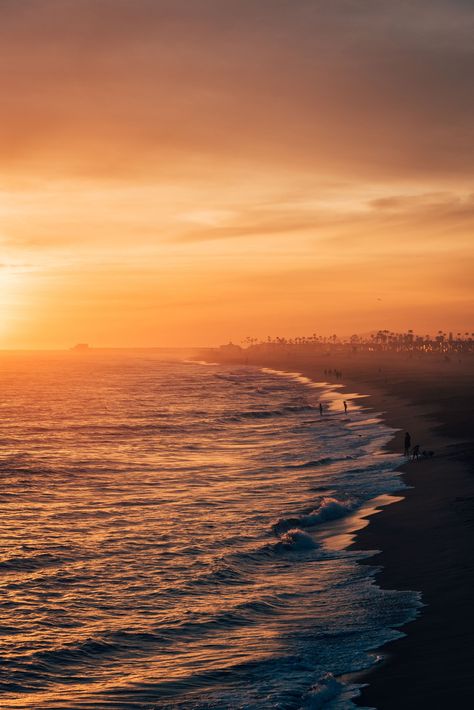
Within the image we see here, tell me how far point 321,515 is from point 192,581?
9354 millimetres

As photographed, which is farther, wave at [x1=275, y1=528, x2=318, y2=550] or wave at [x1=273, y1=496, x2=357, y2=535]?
wave at [x1=273, y1=496, x2=357, y2=535]

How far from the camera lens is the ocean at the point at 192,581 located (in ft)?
50.2

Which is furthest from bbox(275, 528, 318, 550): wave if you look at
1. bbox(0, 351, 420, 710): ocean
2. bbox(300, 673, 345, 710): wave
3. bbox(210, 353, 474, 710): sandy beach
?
bbox(300, 673, 345, 710): wave

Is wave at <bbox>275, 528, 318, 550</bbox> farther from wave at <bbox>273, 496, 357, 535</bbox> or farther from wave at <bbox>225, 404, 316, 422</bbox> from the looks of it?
wave at <bbox>225, 404, 316, 422</bbox>

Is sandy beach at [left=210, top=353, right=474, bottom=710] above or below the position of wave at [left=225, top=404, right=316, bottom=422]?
above

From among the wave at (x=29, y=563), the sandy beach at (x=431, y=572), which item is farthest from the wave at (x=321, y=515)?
the wave at (x=29, y=563)

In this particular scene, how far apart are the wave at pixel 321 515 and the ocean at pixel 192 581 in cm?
9

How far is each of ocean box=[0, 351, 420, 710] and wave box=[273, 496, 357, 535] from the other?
0.31 ft

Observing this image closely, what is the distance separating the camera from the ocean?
1529 cm

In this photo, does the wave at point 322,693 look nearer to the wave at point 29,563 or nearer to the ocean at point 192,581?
the ocean at point 192,581

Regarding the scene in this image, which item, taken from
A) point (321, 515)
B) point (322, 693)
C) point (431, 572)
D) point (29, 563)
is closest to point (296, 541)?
point (321, 515)

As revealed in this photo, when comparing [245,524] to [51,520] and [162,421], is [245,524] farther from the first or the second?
[162,421]

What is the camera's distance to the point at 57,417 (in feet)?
303

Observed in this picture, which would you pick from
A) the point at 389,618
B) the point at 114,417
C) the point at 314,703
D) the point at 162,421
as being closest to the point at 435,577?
the point at 389,618
